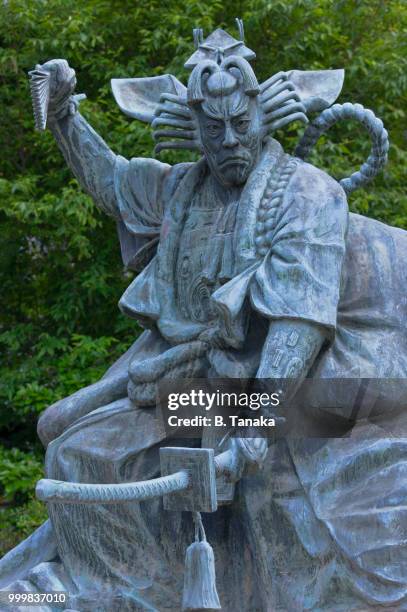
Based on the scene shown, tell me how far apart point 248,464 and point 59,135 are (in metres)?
1.69

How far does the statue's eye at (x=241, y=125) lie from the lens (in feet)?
21.2

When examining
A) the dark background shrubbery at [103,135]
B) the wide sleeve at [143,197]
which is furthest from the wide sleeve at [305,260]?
the dark background shrubbery at [103,135]

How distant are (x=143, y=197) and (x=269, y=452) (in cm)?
124

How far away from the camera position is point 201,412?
6387 millimetres

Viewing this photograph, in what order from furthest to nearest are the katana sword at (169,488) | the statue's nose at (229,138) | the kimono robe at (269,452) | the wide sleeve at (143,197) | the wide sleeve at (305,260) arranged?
the wide sleeve at (143,197) < the statue's nose at (229,138) < the wide sleeve at (305,260) < the kimono robe at (269,452) < the katana sword at (169,488)

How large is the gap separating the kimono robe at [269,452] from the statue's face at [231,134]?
0.24ft

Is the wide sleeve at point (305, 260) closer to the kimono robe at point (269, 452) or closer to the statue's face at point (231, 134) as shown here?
the kimono robe at point (269, 452)

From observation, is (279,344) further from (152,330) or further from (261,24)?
(261,24)

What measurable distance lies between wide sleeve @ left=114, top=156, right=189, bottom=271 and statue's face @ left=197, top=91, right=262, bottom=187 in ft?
1.20

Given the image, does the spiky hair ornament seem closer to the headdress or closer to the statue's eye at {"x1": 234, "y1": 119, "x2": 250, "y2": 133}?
the headdress

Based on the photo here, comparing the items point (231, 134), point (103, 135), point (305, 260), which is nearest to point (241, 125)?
point (231, 134)

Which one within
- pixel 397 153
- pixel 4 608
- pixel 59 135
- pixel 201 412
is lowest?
pixel 397 153

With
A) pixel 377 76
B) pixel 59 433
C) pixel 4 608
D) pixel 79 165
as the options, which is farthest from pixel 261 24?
pixel 4 608

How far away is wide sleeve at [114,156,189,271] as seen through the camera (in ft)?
22.5
